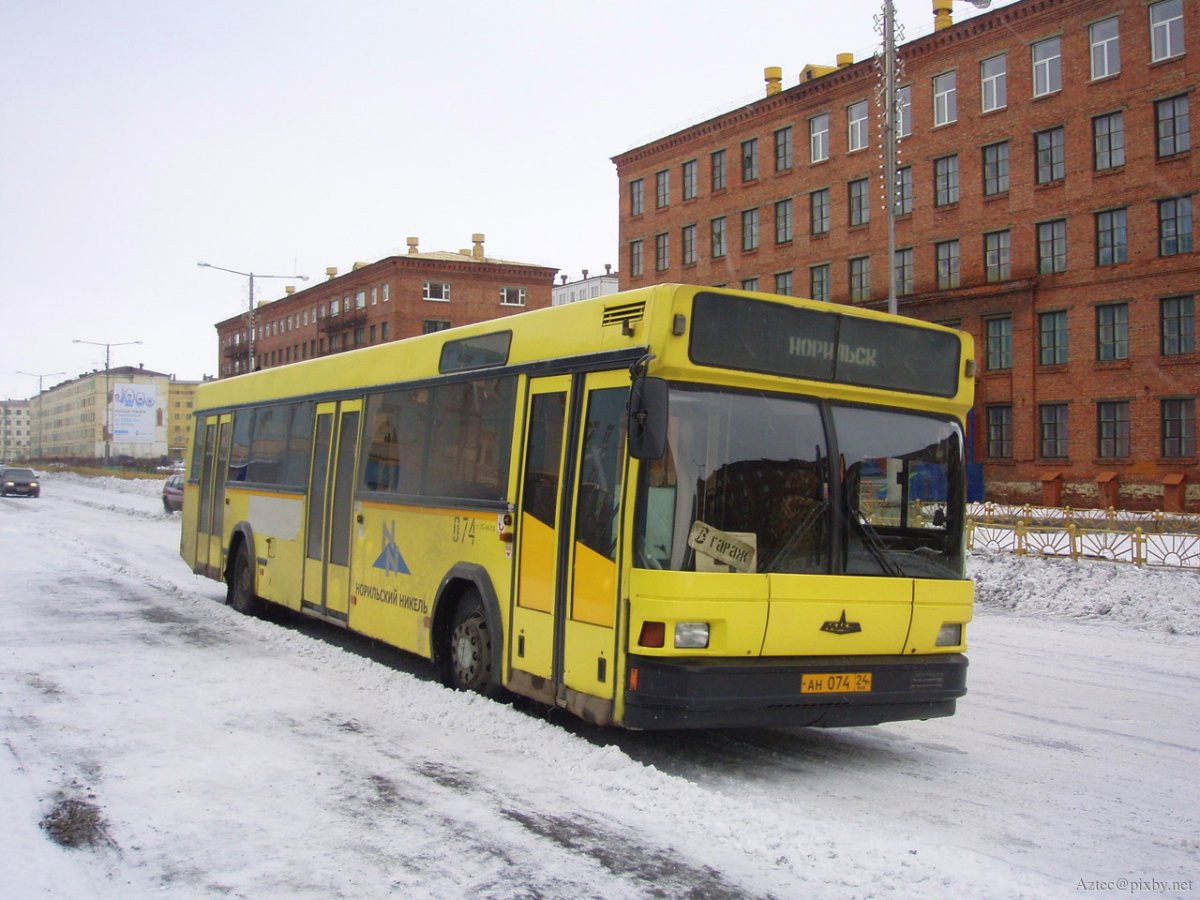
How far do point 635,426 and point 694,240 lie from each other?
50966mm

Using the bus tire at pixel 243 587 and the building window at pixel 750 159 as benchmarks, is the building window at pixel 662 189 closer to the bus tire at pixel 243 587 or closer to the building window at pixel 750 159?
the building window at pixel 750 159

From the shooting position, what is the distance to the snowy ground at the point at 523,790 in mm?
5047

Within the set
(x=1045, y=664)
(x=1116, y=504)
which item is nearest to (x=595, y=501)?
(x=1045, y=664)

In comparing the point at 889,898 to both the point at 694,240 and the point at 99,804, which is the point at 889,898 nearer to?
the point at 99,804

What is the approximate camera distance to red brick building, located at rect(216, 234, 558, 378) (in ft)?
249

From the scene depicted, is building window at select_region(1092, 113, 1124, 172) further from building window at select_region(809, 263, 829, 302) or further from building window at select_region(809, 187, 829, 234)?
building window at select_region(809, 263, 829, 302)

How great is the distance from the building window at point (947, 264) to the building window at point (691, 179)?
1435cm

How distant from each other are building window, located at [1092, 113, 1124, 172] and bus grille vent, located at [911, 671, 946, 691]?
37.3 meters

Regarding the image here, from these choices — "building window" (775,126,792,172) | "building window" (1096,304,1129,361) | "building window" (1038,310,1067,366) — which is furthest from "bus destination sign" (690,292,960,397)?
"building window" (775,126,792,172)

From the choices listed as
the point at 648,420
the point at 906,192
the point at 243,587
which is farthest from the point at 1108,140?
the point at 648,420

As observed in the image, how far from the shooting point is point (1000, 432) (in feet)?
140

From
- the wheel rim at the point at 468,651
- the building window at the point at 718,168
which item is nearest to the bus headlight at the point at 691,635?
the wheel rim at the point at 468,651

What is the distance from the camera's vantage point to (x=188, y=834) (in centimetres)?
551

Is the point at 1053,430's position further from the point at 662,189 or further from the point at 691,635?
the point at 691,635
